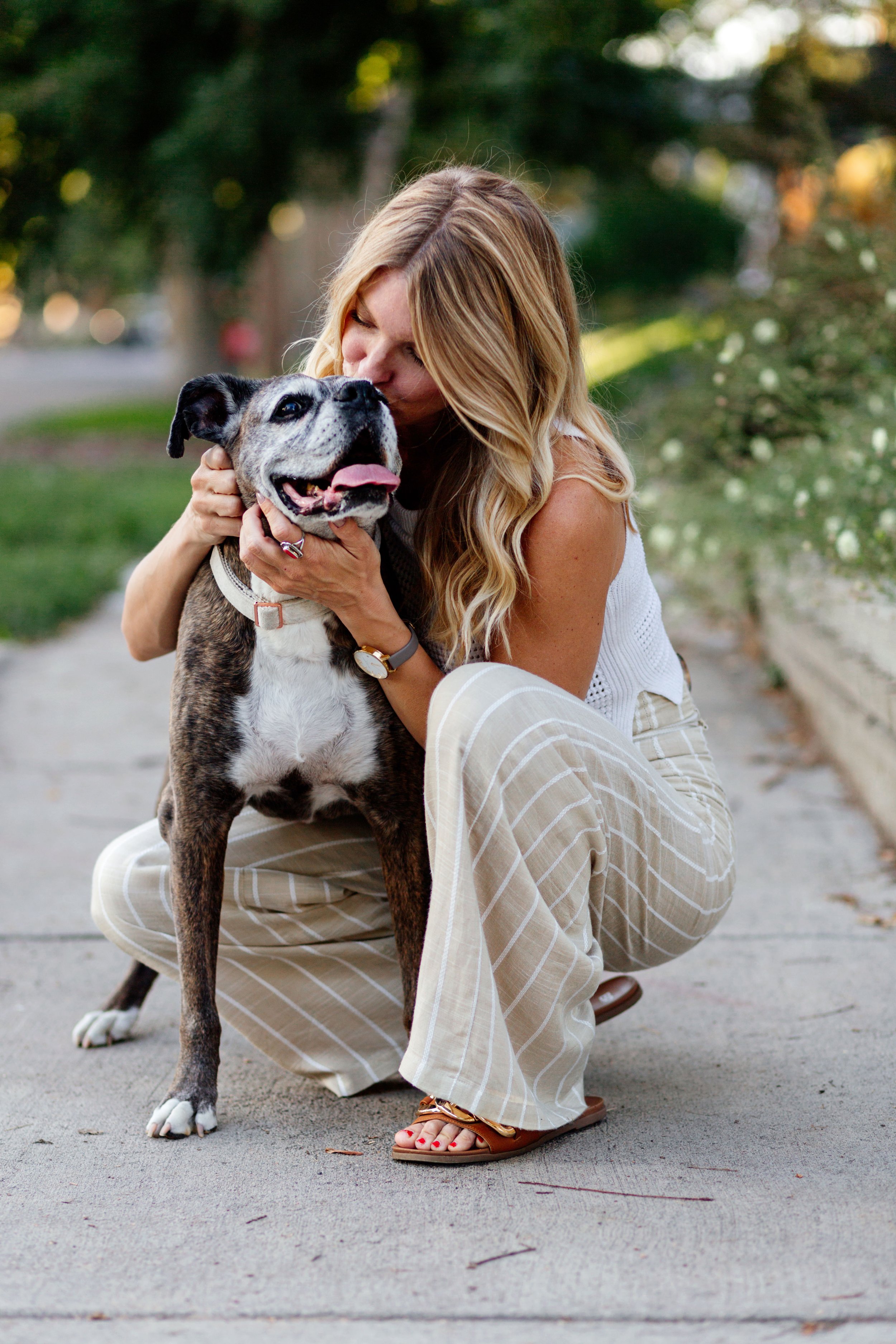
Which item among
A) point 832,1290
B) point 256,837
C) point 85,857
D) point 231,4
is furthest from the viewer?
point 231,4

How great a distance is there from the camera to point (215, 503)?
258cm

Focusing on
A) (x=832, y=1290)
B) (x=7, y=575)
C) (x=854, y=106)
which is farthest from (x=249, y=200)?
(x=832, y=1290)

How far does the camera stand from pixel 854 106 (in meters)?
11.1

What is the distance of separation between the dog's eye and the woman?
0.16 m

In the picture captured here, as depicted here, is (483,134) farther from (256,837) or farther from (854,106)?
(256,837)

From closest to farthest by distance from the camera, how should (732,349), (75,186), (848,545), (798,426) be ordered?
(848,545) < (732,349) < (798,426) < (75,186)

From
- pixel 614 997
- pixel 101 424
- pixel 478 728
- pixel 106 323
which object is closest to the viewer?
pixel 478 728

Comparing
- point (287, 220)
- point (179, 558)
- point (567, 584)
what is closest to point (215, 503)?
point (179, 558)

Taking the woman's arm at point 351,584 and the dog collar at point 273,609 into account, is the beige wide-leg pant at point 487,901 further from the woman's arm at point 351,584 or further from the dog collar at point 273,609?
the dog collar at point 273,609

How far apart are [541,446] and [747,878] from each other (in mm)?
1832

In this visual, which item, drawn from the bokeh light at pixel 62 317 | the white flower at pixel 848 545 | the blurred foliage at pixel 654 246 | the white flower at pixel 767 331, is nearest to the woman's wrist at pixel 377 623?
the white flower at pixel 848 545

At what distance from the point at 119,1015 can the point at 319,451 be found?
1.35 m

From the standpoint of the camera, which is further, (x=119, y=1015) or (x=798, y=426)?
(x=798, y=426)

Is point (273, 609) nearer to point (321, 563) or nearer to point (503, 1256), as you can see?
point (321, 563)
